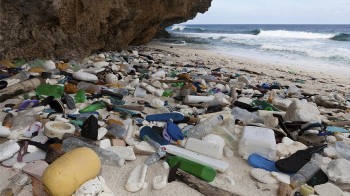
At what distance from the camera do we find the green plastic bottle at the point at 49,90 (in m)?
3.02

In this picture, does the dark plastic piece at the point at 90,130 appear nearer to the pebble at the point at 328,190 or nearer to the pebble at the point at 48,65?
the pebble at the point at 328,190

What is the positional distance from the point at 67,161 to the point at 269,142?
1290mm

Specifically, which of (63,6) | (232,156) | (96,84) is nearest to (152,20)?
(63,6)

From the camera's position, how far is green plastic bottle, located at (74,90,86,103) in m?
2.99

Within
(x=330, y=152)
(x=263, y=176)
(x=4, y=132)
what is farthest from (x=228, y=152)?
(x=4, y=132)

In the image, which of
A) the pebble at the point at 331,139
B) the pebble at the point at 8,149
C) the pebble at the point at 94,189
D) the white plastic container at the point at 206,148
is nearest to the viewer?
the pebble at the point at 94,189

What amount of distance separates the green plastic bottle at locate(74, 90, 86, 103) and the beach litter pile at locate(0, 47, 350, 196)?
14 mm

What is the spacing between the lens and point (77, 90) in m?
3.27

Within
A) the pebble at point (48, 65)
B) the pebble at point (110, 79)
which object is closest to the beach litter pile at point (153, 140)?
the pebble at point (110, 79)

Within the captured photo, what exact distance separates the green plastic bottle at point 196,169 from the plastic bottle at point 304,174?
1.56 feet

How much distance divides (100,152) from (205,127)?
0.87m

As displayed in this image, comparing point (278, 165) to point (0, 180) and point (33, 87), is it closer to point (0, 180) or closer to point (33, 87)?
point (0, 180)

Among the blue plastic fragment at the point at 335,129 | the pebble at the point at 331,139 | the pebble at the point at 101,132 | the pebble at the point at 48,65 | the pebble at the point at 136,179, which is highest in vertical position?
the pebble at the point at 48,65

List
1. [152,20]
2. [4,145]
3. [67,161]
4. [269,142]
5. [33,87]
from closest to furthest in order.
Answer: [67,161] → [4,145] → [269,142] → [33,87] → [152,20]
